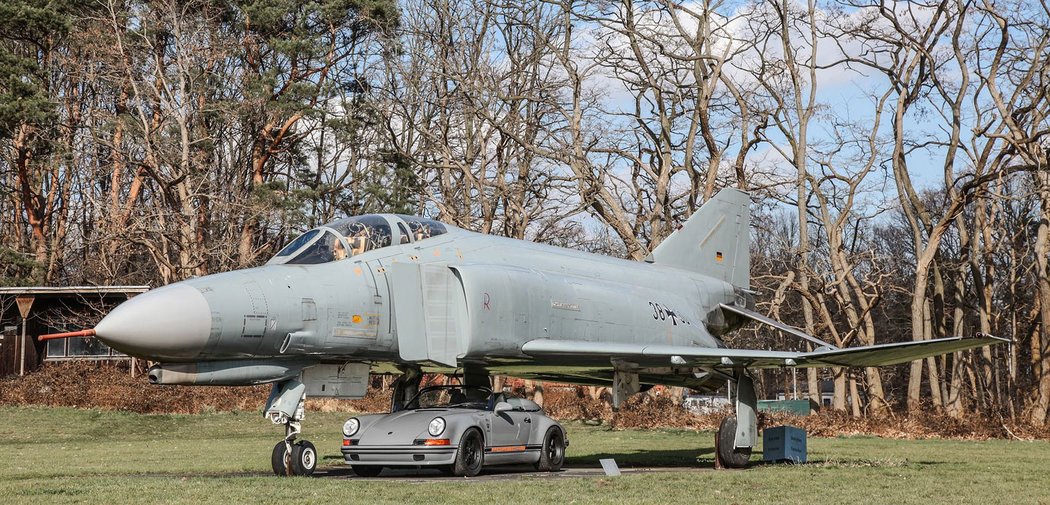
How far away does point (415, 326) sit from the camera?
13453 mm

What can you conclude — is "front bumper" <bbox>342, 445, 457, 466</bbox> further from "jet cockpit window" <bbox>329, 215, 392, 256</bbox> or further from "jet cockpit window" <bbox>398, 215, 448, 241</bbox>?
"jet cockpit window" <bbox>398, 215, 448, 241</bbox>

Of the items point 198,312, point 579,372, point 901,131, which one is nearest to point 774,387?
point 901,131

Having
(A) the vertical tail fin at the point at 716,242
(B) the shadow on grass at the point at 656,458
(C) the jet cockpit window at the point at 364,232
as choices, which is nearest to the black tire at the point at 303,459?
(C) the jet cockpit window at the point at 364,232

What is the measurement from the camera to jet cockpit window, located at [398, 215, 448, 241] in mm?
14398

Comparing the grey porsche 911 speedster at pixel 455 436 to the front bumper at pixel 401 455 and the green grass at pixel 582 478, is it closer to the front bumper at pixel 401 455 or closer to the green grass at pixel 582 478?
the front bumper at pixel 401 455


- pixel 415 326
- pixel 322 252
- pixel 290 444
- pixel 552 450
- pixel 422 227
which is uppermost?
pixel 422 227

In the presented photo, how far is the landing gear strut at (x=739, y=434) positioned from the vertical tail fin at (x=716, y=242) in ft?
14.6

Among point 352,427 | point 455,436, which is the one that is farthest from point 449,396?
point 455,436

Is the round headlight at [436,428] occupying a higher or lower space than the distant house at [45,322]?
lower

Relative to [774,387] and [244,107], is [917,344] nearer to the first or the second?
[244,107]

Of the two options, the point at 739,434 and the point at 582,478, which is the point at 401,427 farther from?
the point at 739,434

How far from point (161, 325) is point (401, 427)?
335 cm

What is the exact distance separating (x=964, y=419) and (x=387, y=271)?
17.6 metres

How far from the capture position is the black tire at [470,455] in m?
12.8
